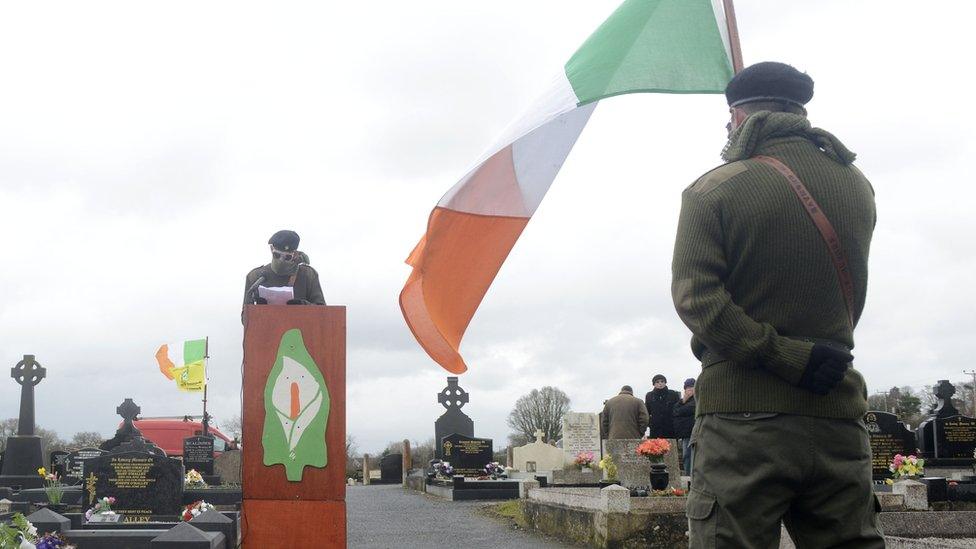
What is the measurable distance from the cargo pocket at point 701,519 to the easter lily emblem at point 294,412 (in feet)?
10.8

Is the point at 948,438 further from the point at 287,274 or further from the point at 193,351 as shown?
the point at 193,351

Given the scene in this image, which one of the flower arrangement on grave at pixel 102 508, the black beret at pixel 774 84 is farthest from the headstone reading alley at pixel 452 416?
the black beret at pixel 774 84

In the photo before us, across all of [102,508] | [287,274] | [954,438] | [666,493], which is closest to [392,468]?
[954,438]

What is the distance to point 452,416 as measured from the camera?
87.1 ft

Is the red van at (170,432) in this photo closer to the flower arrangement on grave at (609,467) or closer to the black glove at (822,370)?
the flower arrangement on grave at (609,467)

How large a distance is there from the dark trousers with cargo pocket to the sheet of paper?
377 centimetres

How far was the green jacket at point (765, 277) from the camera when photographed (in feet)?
9.11

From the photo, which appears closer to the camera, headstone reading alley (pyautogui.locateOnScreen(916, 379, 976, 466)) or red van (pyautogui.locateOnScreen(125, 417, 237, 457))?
headstone reading alley (pyautogui.locateOnScreen(916, 379, 976, 466))

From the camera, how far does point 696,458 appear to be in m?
2.88

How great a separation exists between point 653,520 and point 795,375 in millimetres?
7715

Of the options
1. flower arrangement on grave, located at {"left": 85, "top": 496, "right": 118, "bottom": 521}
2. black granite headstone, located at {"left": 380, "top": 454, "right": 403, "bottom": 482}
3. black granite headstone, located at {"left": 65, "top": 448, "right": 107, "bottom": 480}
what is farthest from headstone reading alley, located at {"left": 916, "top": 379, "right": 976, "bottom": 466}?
black granite headstone, located at {"left": 380, "top": 454, "right": 403, "bottom": 482}

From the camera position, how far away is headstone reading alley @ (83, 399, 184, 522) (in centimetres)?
1288

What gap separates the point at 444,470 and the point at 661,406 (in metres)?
7.88

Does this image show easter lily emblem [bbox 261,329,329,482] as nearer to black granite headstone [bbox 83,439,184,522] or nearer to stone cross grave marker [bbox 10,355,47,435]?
black granite headstone [bbox 83,439,184,522]
